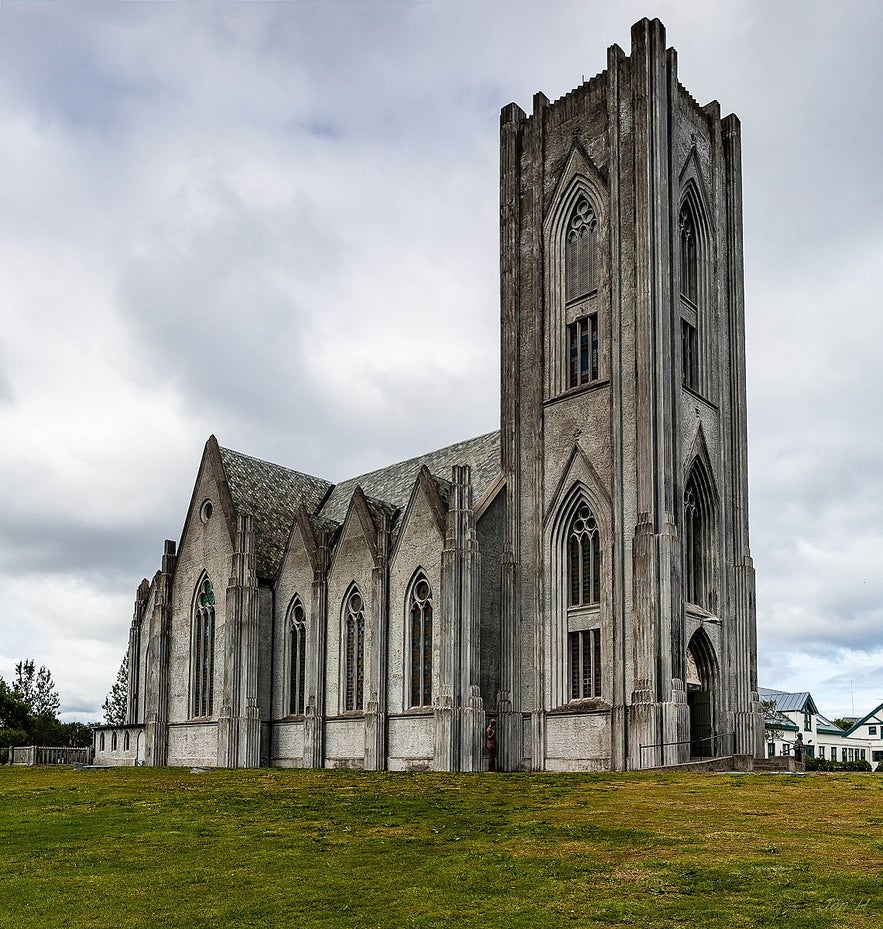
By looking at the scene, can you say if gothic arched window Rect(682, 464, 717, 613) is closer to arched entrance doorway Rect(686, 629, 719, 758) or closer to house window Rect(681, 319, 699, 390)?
arched entrance doorway Rect(686, 629, 719, 758)

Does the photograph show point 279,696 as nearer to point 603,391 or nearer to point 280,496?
point 280,496

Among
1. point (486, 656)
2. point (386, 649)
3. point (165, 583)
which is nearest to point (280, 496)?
point (165, 583)

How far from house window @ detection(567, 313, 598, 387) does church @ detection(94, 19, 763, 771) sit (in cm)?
9

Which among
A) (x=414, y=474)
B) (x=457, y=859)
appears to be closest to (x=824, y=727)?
(x=414, y=474)

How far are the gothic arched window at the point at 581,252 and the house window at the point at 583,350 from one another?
4.12 feet

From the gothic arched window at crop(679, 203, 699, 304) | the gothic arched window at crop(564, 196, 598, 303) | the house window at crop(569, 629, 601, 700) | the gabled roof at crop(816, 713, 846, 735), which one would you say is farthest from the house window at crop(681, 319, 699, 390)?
the gabled roof at crop(816, 713, 846, 735)

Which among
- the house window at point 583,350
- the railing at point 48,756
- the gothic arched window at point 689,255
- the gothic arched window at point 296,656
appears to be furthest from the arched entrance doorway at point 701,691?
the railing at point 48,756

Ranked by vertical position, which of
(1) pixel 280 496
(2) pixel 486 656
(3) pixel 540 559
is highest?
(1) pixel 280 496

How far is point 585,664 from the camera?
42.2 metres

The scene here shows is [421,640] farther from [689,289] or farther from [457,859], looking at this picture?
[457,859]

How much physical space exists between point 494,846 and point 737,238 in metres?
38.1

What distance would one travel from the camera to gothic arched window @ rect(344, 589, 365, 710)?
161 ft

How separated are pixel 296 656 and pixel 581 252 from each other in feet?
77.1

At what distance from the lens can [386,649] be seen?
47.3 metres
